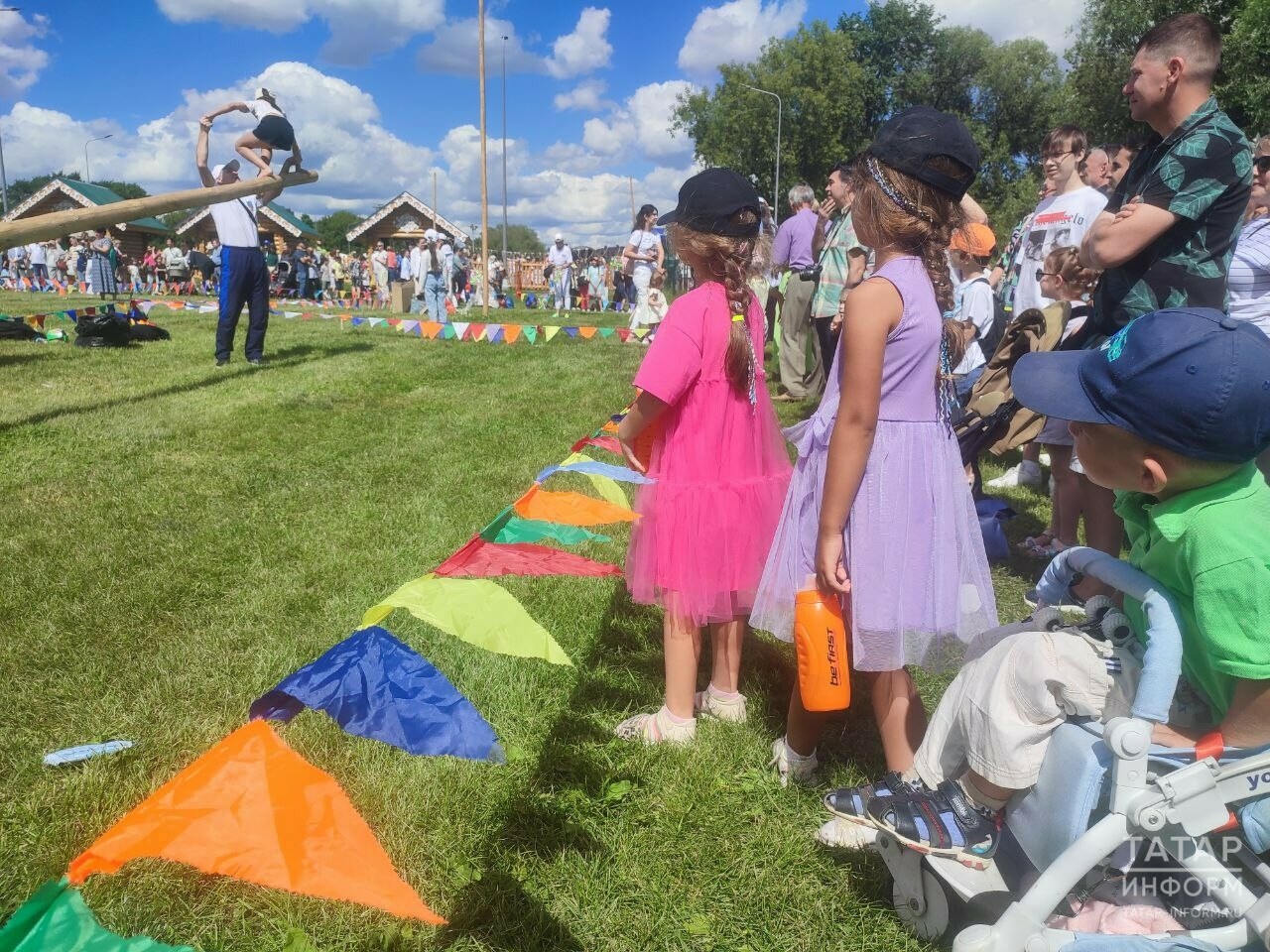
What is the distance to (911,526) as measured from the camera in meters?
2.23

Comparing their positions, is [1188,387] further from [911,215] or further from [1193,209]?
[1193,209]

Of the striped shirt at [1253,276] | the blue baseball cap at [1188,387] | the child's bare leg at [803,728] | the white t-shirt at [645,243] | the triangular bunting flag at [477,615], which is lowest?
the child's bare leg at [803,728]

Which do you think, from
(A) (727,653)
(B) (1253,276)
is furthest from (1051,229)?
A: (A) (727,653)

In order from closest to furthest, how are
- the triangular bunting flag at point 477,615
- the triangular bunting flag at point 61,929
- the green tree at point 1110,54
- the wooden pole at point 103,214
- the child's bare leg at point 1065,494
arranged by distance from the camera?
the triangular bunting flag at point 61,929 → the triangular bunting flag at point 477,615 → the child's bare leg at point 1065,494 → the wooden pole at point 103,214 → the green tree at point 1110,54

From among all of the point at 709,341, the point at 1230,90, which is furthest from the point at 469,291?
the point at 709,341

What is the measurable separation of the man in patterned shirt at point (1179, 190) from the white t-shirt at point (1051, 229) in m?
2.22

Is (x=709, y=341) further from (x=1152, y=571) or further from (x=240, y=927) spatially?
(x=240, y=927)

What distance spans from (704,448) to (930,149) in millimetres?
1162

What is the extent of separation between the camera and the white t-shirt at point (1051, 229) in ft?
17.6

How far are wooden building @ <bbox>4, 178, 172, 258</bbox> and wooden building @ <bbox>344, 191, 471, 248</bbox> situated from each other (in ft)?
37.3

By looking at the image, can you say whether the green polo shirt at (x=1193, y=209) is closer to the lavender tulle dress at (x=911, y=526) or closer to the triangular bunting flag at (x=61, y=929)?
the lavender tulle dress at (x=911, y=526)

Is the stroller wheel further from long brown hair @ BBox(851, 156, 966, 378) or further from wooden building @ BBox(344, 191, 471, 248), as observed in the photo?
wooden building @ BBox(344, 191, 471, 248)

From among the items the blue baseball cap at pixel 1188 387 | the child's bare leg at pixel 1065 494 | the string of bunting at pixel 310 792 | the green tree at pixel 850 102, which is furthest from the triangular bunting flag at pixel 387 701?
the green tree at pixel 850 102

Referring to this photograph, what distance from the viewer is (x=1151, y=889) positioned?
172cm
